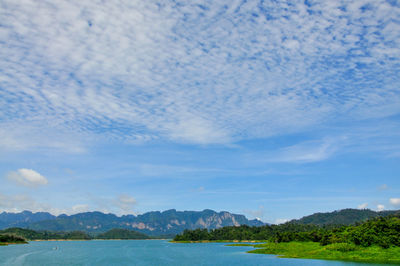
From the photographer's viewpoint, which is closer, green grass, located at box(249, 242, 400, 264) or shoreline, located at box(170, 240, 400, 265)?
shoreline, located at box(170, 240, 400, 265)

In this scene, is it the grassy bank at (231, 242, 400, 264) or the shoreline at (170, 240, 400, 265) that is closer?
the shoreline at (170, 240, 400, 265)

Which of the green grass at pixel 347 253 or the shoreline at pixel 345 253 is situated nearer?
the shoreline at pixel 345 253

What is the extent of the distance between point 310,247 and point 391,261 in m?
33.9

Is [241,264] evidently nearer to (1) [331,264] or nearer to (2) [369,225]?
(1) [331,264]

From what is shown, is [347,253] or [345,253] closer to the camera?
[347,253]

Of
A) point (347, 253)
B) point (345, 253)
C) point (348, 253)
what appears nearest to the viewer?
point (348, 253)

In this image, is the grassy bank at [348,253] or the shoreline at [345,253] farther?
the grassy bank at [348,253]

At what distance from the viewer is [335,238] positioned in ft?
342

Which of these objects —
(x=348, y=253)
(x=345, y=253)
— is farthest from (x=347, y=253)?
(x=345, y=253)

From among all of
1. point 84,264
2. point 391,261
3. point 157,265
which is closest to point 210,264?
point 157,265

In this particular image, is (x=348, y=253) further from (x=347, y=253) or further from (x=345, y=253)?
(x=345, y=253)

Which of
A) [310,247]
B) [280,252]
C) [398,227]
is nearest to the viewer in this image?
[398,227]

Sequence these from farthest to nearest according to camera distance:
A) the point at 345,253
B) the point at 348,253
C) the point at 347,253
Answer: the point at 345,253 < the point at 347,253 < the point at 348,253

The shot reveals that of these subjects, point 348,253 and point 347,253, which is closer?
point 348,253
